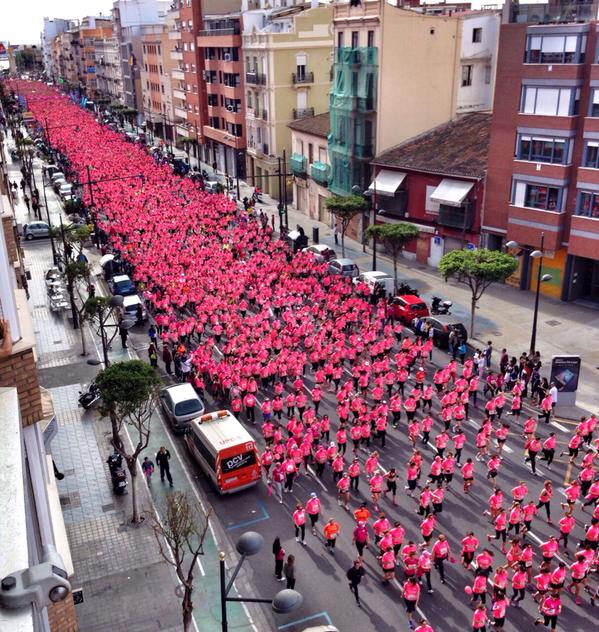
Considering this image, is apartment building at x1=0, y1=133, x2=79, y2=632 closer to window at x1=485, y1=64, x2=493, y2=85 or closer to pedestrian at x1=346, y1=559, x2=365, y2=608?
pedestrian at x1=346, y1=559, x2=365, y2=608

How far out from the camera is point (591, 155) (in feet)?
105

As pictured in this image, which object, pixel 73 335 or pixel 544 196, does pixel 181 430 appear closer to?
pixel 73 335

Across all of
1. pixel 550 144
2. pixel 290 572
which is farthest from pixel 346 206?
pixel 290 572

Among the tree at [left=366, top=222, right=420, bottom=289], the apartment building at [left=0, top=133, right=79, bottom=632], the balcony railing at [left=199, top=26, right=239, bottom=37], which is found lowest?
the tree at [left=366, top=222, right=420, bottom=289]

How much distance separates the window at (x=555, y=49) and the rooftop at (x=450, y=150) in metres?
6.76

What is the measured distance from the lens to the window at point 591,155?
104 feet

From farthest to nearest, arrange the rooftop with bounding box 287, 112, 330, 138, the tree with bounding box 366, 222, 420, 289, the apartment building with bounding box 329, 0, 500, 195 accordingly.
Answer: the rooftop with bounding box 287, 112, 330, 138 < the apartment building with bounding box 329, 0, 500, 195 < the tree with bounding box 366, 222, 420, 289

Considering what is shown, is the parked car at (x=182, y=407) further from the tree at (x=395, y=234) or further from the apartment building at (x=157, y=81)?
the apartment building at (x=157, y=81)

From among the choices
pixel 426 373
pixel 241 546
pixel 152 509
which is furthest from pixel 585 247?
pixel 241 546

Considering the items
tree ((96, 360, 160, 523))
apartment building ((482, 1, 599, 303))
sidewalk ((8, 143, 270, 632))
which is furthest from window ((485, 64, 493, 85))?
tree ((96, 360, 160, 523))

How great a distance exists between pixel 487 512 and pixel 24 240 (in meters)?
42.5

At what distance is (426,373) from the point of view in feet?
91.4

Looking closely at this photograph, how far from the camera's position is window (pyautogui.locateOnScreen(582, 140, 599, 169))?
31.8m

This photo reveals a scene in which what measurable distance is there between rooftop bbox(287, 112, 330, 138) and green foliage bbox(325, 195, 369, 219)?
10040mm
